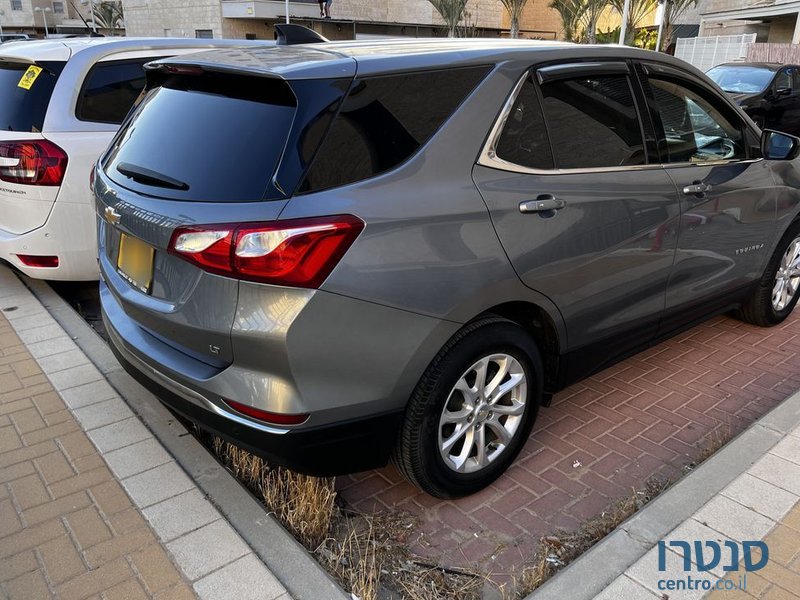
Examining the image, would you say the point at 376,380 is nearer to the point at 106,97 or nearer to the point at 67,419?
the point at 67,419

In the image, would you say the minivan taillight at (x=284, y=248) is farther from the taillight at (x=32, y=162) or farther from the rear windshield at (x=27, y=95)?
the rear windshield at (x=27, y=95)

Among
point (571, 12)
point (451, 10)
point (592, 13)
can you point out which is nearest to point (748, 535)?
point (592, 13)

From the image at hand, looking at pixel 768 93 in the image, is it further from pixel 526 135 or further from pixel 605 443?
pixel 526 135

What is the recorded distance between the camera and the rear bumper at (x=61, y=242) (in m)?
4.59

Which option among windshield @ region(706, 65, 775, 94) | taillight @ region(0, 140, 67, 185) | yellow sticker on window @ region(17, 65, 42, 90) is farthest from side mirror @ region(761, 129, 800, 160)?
windshield @ region(706, 65, 775, 94)

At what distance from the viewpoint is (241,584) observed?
7.84 ft

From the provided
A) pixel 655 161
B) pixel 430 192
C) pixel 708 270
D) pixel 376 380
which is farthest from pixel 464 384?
pixel 708 270

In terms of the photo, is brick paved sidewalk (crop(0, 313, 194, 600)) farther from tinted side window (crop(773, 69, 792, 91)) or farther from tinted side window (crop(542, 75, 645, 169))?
tinted side window (crop(773, 69, 792, 91))

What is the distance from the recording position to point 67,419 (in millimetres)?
3461

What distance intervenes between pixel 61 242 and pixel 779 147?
182 inches

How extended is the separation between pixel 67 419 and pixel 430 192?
2265 mm

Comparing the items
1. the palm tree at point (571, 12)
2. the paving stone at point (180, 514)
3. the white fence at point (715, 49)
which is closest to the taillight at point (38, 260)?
the paving stone at point (180, 514)

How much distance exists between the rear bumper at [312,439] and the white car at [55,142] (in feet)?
8.19

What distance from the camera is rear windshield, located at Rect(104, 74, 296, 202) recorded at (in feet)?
7.71
